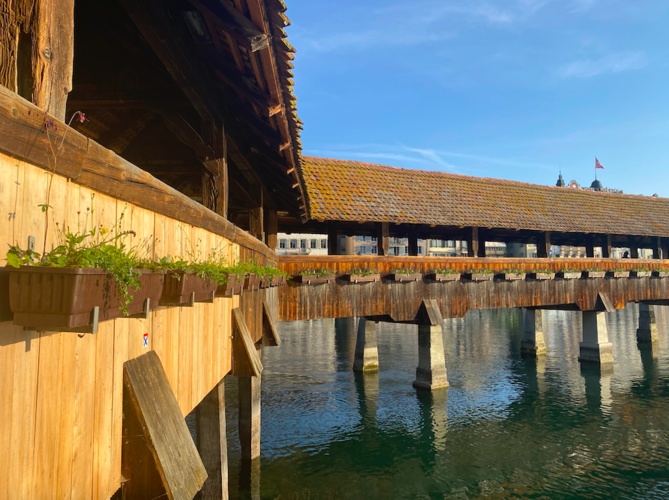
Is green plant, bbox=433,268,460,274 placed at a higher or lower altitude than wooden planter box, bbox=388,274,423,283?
higher

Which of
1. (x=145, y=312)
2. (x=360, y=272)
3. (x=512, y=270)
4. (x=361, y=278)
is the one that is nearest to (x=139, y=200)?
(x=145, y=312)

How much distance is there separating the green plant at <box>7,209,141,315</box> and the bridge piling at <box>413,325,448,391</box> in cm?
1754

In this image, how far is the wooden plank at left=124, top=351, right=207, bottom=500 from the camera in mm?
2943

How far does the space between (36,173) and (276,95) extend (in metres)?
3.84

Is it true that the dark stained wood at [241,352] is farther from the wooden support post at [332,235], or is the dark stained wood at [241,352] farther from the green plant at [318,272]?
the wooden support post at [332,235]

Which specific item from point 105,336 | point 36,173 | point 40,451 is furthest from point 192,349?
point 36,173

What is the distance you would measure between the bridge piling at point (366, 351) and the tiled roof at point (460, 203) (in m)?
7.51

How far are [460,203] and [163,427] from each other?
777 inches

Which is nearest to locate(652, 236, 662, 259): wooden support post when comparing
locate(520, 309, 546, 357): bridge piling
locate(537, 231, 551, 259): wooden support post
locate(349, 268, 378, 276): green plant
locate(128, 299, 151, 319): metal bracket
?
locate(520, 309, 546, 357): bridge piling

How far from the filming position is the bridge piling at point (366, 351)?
2488 centimetres

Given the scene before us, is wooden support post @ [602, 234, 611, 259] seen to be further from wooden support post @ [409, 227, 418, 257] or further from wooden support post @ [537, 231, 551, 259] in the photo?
wooden support post @ [409, 227, 418, 257]

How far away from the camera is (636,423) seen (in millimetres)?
17172

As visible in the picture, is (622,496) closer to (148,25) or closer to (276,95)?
(276,95)

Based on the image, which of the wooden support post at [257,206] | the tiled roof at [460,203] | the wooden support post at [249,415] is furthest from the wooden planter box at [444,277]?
the wooden support post at [257,206]
